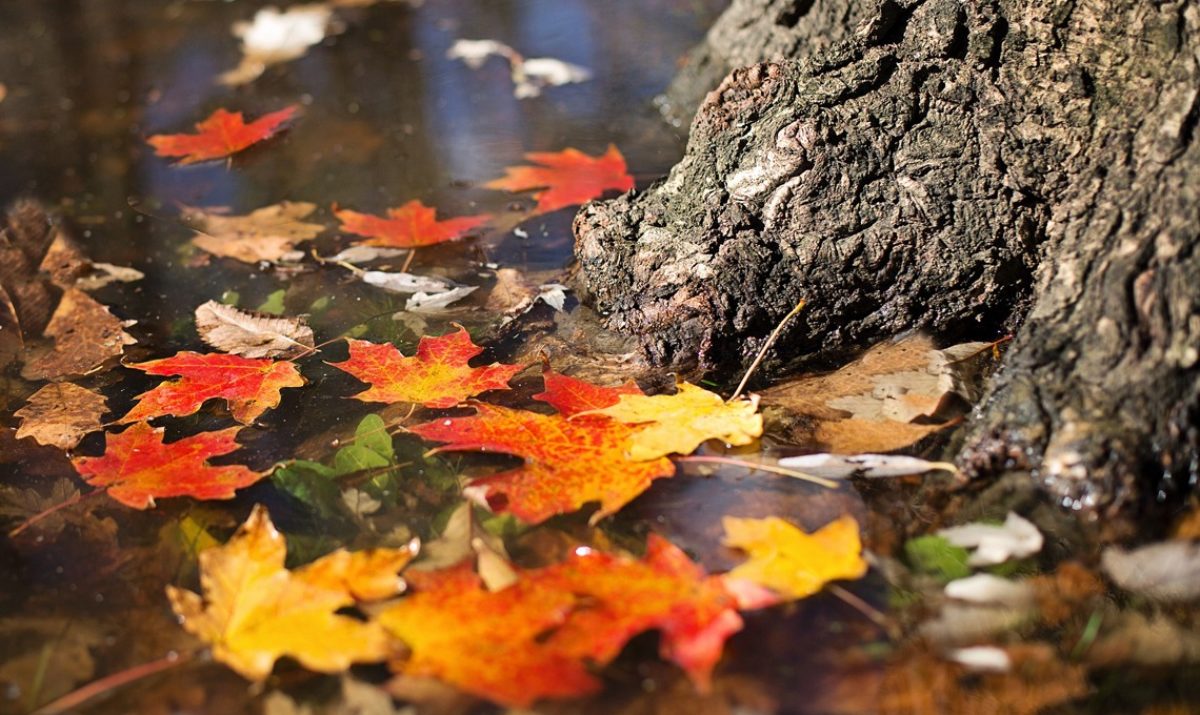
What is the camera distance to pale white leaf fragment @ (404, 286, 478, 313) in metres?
2.34

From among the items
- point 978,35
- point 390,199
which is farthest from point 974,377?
point 390,199

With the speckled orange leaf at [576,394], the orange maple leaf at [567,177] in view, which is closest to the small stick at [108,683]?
the speckled orange leaf at [576,394]

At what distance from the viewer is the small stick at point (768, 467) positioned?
5.56 ft

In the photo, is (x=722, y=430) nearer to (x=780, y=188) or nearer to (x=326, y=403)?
(x=780, y=188)

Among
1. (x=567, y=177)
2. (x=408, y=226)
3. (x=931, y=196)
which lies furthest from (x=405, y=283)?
(x=931, y=196)

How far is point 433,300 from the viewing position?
2.35m

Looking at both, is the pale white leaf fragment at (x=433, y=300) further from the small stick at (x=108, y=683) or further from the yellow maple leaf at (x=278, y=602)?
the small stick at (x=108, y=683)

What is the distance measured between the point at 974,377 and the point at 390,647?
1.14m

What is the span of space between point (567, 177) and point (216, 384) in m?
1.23

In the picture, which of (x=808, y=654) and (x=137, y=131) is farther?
(x=137, y=131)

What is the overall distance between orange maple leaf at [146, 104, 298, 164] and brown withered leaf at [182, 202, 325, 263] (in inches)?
16.5

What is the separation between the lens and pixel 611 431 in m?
1.80

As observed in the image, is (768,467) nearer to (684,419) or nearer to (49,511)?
(684,419)

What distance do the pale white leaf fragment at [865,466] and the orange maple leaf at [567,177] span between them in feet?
4.12
